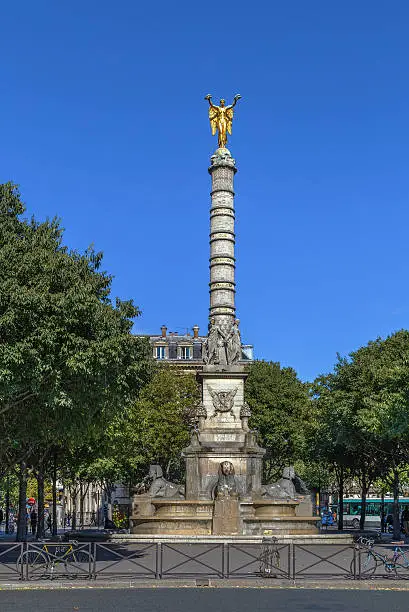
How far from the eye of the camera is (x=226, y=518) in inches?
1191

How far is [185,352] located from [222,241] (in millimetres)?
52705

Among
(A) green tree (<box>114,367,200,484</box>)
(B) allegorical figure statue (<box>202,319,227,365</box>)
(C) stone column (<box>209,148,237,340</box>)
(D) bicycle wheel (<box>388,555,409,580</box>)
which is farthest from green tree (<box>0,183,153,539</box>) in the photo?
(A) green tree (<box>114,367,200,484</box>)

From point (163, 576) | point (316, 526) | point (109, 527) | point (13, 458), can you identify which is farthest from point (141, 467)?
point (163, 576)

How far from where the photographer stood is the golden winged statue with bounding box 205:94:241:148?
4106 cm

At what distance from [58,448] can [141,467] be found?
15.9 m

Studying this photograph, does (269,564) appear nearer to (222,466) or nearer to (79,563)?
(79,563)

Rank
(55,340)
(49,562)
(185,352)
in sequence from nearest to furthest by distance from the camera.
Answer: (49,562) → (55,340) → (185,352)

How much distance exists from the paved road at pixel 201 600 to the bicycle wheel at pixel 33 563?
1.48 m

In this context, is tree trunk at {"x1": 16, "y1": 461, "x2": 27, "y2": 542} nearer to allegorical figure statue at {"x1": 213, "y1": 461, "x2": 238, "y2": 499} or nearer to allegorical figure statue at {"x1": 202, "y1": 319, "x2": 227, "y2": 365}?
allegorical figure statue at {"x1": 202, "y1": 319, "x2": 227, "y2": 365}

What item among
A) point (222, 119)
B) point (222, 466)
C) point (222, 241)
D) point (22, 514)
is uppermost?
point (222, 119)

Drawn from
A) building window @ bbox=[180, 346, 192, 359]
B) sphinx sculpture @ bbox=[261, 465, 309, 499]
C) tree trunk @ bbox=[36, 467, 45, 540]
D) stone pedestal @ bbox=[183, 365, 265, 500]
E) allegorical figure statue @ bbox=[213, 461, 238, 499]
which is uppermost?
building window @ bbox=[180, 346, 192, 359]

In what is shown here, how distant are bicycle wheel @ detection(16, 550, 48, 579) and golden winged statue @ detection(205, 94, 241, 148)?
25697mm

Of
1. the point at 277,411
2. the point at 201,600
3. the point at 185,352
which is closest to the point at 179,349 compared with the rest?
the point at 185,352

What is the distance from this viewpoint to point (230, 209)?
3953 centimetres
